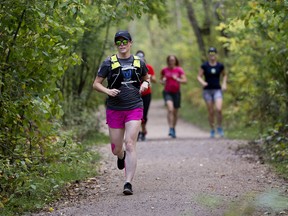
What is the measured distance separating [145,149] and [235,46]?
5459mm

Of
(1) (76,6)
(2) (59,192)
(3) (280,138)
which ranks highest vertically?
(1) (76,6)

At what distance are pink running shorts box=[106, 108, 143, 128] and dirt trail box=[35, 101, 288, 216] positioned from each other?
36.8 inches

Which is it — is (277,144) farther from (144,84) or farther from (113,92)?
(113,92)

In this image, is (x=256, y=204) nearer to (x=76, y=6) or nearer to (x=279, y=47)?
(x=76, y=6)

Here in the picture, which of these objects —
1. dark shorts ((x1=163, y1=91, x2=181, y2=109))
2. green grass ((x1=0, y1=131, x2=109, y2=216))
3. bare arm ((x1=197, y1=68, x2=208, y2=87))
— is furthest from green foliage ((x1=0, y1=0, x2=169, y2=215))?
dark shorts ((x1=163, y1=91, x2=181, y2=109))

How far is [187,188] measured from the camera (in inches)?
323

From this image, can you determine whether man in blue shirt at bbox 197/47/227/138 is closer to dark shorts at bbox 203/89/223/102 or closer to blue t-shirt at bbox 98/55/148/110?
dark shorts at bbox 203/89/223/102

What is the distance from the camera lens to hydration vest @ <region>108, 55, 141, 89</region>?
7.99m

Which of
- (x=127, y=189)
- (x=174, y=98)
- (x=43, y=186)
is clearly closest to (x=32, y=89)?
(x=43, y=186)

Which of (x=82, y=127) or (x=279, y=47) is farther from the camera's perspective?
(x=82, y=127)

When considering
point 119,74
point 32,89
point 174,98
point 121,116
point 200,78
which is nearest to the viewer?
point 32,89

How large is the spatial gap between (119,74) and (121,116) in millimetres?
562

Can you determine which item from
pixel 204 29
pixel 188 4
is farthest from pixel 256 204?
pixel 204 29

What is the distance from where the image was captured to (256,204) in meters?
6.95
